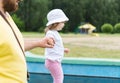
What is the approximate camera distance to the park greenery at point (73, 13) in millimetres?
47000

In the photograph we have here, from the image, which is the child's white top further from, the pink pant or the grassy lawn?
the grassy lawn

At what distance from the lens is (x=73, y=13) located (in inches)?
1991

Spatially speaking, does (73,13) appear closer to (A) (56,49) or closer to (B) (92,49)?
(B) (92,49)

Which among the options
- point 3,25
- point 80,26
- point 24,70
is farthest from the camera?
point 80,26

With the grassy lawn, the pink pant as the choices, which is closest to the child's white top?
the pink pant

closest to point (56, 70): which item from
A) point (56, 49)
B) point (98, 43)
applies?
point (56, 49)

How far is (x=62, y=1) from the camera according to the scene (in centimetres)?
5131

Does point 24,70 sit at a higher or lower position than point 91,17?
higher

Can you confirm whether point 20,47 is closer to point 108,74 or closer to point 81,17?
point 108,74

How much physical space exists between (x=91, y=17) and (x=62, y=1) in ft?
14.4

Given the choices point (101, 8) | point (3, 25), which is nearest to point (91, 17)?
point (101, 8)

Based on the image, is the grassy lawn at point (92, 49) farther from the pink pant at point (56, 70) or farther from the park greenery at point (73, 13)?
the park greenery at point (73, 13)

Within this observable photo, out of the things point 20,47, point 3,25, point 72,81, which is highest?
point 3,25

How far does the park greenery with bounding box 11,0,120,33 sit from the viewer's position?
154 ft
